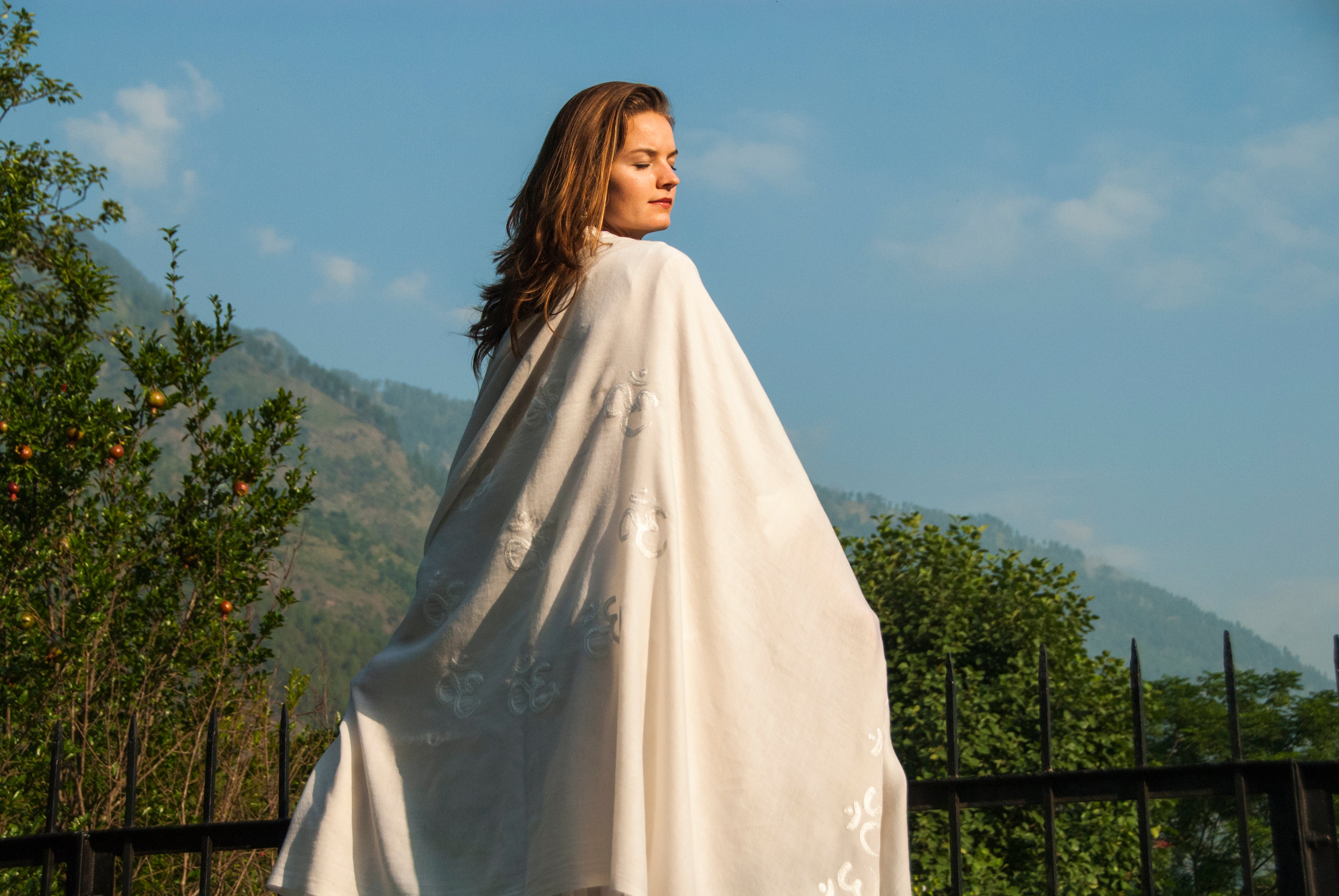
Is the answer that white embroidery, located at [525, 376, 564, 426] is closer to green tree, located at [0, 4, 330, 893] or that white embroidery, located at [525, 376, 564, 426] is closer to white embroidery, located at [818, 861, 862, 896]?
white embroidery, located at [818, 861, 862, 896]

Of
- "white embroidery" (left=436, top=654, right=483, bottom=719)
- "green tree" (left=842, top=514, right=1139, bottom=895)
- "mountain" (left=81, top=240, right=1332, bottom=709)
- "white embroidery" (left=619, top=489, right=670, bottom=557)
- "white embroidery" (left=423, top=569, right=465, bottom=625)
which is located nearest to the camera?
"white embroidery" (left=619, top=489, right=670, bottom=557)

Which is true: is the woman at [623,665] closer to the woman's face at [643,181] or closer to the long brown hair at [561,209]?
the long brown hair at [561,209]

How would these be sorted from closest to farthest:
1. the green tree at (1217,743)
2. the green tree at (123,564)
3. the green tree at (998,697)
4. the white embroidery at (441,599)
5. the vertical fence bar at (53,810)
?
the white embroidery at (441,599) → the vertical fence bar at (53,810) → the green tree at (123,564) → the green tree at (998,697) → the green tree at (1217,743)

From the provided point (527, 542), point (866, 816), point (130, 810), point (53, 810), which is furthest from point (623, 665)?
point (53, 810)

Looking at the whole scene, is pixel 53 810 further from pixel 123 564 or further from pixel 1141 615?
pixel 1141 615

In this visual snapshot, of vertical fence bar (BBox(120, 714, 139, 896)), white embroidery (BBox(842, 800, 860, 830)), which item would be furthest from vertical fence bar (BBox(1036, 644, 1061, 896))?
vertical fence bar (BBox(120, 714, 139, 896))

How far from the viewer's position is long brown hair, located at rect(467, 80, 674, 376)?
1.96 metres

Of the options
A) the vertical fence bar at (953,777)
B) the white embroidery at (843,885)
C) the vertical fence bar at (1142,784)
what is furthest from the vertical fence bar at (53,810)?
the vertical fence bar at (1142,784)

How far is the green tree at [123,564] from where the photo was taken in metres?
4.76

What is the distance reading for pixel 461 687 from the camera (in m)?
1.72

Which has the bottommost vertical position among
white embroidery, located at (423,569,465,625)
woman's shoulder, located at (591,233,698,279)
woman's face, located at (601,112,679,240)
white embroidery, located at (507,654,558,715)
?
white embroidery, located at (507,654,558,715)

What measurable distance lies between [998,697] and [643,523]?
520 centimetres

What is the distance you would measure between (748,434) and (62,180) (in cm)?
718

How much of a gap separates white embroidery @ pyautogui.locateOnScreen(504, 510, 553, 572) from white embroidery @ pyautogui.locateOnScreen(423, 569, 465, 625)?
0.16 meters
